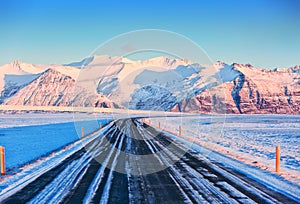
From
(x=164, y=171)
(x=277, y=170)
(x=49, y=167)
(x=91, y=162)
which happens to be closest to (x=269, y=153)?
(x=277, y=170)

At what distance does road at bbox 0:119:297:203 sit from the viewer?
26.8 ft

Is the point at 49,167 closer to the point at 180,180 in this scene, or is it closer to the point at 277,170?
the point at 180,180

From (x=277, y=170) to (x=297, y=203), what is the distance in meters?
4.65

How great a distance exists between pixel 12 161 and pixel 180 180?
376 inches

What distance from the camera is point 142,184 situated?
9.81m

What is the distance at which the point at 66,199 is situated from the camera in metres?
8.08

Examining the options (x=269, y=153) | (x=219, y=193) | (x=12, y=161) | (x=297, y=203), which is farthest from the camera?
(x=269, y=153)

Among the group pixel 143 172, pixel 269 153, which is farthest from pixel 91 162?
pixel 269 153

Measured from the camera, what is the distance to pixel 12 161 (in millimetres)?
15664

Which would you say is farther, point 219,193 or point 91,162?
point 91,162

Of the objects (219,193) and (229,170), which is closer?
(219,193)

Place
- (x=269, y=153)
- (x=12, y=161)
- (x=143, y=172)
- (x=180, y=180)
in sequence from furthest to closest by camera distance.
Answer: (x=269, y=153), (x=12, y=161), (x=143, y=172), (x=180, y=180)

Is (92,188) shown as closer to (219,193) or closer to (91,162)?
(219,193)

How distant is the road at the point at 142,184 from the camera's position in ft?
26.8
